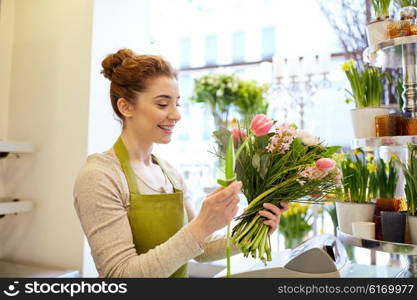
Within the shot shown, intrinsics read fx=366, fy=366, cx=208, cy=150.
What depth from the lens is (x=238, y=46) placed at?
3.78 meters

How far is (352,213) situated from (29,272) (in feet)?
5.39

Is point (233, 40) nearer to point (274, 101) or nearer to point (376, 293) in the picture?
point (274, 101)

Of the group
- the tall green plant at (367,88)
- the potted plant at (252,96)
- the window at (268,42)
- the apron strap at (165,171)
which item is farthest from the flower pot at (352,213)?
the window at (268,42)

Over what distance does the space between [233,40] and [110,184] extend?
303 cm

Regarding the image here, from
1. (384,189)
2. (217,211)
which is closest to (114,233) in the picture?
(217,211)

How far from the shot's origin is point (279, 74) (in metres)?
2.85

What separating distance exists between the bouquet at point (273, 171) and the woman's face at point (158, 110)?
0.27 meters

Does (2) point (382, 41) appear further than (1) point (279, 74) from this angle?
No

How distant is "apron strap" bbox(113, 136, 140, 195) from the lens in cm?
115

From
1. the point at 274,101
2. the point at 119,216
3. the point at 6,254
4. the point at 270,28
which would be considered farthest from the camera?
the point at 270,28

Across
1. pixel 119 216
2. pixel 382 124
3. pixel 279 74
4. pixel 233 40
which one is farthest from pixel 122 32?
pixel 233 40

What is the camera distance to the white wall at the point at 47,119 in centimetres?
197

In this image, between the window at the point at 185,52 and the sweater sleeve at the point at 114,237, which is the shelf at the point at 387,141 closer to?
the sweater sleeve at the point at 114,237

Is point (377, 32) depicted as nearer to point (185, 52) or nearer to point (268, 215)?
point (268, 215)
